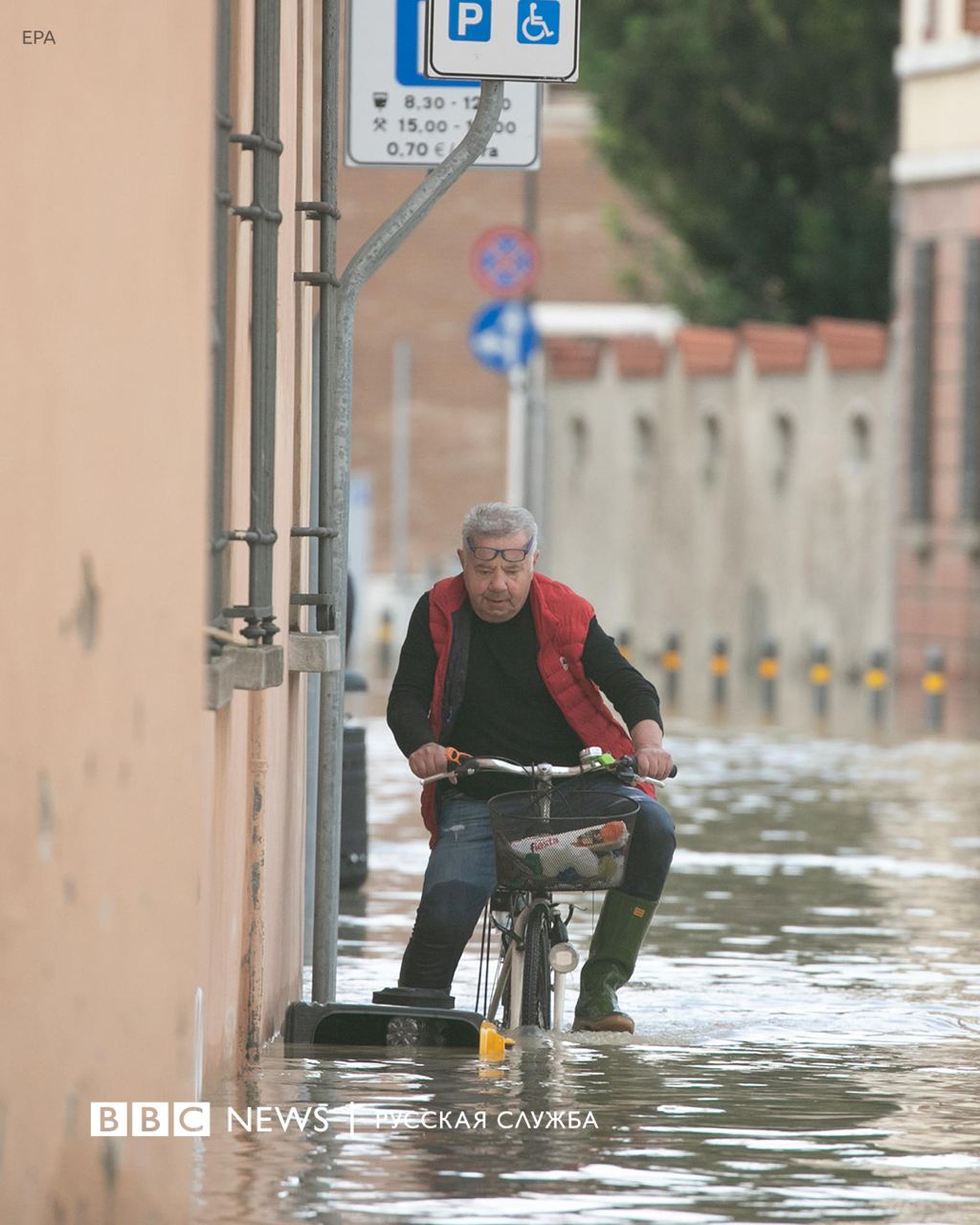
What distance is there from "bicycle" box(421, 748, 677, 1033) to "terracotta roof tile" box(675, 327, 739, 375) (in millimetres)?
27437

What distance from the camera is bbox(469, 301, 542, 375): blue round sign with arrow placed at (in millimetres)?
31109

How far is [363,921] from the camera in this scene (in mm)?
12242

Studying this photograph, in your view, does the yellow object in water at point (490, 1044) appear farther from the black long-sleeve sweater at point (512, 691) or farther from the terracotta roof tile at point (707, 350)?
the terracotta roof tile at point (707, 350)

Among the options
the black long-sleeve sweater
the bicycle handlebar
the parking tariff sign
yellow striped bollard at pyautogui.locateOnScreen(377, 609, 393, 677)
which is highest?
the parking tariff sign

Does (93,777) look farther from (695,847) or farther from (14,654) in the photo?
(695,847)

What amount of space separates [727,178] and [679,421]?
451 cm

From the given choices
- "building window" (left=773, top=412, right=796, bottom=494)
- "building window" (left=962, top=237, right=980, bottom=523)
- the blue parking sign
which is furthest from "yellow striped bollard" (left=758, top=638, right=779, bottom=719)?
the blue parking sign

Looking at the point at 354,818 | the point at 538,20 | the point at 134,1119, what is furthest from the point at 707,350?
the point at 134,1119

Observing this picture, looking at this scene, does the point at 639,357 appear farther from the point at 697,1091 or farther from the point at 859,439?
the point at 697,1091

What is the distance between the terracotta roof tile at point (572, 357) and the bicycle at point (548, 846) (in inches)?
1229

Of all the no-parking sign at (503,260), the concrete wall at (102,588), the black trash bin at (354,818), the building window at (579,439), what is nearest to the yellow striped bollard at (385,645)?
the no-parking sign at (503,260)

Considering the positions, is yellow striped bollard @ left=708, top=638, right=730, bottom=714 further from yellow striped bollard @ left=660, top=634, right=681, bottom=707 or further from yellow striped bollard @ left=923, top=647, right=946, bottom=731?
yellow striped bollard @ left=923, top=647, right=946, bottom=731

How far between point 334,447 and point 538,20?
1.27m

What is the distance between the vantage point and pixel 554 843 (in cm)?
861
